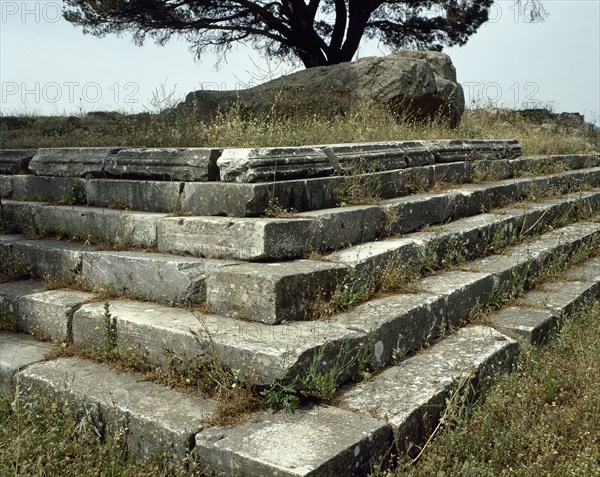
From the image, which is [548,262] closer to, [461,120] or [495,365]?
[495,365]

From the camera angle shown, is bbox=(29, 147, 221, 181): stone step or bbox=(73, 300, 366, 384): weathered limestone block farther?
bbox=(29, 147, 221, 181): stone step

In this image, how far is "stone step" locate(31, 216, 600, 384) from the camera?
3.40 m

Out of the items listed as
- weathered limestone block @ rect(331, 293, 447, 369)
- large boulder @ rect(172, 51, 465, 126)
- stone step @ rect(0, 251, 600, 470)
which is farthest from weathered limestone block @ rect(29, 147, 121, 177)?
large boulder @ rect(172, 51, 465, 126)

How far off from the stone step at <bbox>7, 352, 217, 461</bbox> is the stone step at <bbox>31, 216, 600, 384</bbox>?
8.6 inches

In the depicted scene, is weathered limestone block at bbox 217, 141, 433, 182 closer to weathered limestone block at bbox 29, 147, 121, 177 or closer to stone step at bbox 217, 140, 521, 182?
stone step at bbox 217, 140, 521, 182

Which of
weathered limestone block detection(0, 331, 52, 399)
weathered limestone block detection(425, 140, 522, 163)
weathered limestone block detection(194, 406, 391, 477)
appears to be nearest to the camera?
weathered limestone block detection(194, 406, 391, 477)

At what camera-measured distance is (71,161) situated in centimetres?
609

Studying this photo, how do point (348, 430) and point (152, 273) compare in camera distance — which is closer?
point (348, 430)

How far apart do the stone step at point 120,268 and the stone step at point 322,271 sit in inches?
8.1

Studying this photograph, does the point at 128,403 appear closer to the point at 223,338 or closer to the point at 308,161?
the point at 223,338

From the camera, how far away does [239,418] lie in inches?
127

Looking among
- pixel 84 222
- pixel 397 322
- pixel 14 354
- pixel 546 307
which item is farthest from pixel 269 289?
pixel 546 307

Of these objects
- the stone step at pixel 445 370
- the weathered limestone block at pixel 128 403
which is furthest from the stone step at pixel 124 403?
the stone step at pixel 445 370

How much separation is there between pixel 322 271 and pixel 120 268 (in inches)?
59.2
